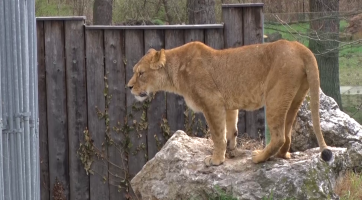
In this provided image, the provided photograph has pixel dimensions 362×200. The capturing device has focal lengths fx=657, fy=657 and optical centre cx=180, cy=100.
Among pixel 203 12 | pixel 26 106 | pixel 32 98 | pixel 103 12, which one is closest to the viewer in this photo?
pixel 26 106

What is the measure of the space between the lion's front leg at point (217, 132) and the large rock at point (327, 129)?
6.08 feet

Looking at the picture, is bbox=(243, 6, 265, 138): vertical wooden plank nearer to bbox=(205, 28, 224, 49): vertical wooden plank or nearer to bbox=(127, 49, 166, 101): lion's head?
bbox=(205, 28, 224, 49): vertical wooden plank

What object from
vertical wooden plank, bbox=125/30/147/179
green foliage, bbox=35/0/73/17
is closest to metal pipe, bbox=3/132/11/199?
vertical wooden plank, bbox=125/30/147/179

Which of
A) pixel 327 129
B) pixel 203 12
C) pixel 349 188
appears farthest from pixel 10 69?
pixel 203 12

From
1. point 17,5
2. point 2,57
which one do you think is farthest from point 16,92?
point 17,5

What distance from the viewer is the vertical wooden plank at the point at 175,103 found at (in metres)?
8.13

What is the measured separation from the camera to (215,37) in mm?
7984

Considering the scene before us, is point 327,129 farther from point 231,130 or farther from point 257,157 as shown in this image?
point 257,157

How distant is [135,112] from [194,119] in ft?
2.50

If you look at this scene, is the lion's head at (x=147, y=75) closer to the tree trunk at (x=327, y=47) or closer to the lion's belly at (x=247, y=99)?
the lion's belly at (x=247, y=99)

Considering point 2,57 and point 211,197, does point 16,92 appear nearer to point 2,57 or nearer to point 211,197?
point 2,57

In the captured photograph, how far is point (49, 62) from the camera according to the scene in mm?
8500

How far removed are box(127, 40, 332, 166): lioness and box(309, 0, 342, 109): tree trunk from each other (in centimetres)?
368

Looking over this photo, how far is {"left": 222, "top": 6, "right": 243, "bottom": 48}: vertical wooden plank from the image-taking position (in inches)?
308
